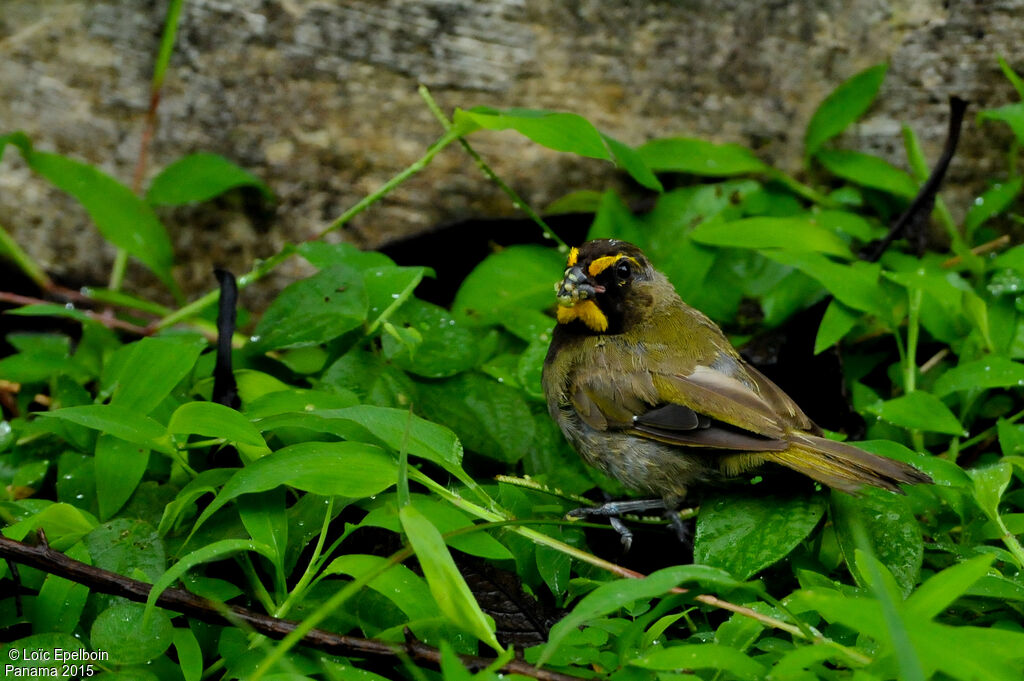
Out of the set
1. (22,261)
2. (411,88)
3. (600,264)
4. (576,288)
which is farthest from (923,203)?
(22,261)

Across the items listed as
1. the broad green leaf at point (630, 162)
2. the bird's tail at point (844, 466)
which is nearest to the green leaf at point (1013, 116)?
the broad green leaf at point (630, 162)

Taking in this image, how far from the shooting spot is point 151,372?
115 inches

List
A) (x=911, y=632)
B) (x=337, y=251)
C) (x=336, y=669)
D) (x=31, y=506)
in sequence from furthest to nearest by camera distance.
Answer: (x=337, y=251) → (x=31, y=506) → (x=336, y=669) → (x=911, y=632)

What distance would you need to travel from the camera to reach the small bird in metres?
2.71

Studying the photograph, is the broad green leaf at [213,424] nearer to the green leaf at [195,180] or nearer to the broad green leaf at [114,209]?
the broad green leaf at [114,209]

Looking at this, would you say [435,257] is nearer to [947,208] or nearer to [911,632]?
→ [947,208]

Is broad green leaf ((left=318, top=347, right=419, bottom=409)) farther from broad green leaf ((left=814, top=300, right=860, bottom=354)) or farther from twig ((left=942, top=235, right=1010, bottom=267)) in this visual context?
twig ((left=942, top=235, right=1010, bottom=267))

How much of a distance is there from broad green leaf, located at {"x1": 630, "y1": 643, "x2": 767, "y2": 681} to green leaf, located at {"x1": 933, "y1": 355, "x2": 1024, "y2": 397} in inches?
58.1

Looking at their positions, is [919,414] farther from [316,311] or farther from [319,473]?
[316,311]

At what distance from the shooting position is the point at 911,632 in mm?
1825

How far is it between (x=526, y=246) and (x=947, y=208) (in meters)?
1.90

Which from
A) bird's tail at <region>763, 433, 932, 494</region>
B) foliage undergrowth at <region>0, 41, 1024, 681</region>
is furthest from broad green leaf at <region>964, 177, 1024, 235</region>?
bird's tail at <region>763, 433, 932, 494</region>

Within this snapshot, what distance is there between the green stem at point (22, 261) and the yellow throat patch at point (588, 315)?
2340 mm

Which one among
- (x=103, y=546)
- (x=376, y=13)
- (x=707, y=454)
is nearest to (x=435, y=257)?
(x=376, y=13)
